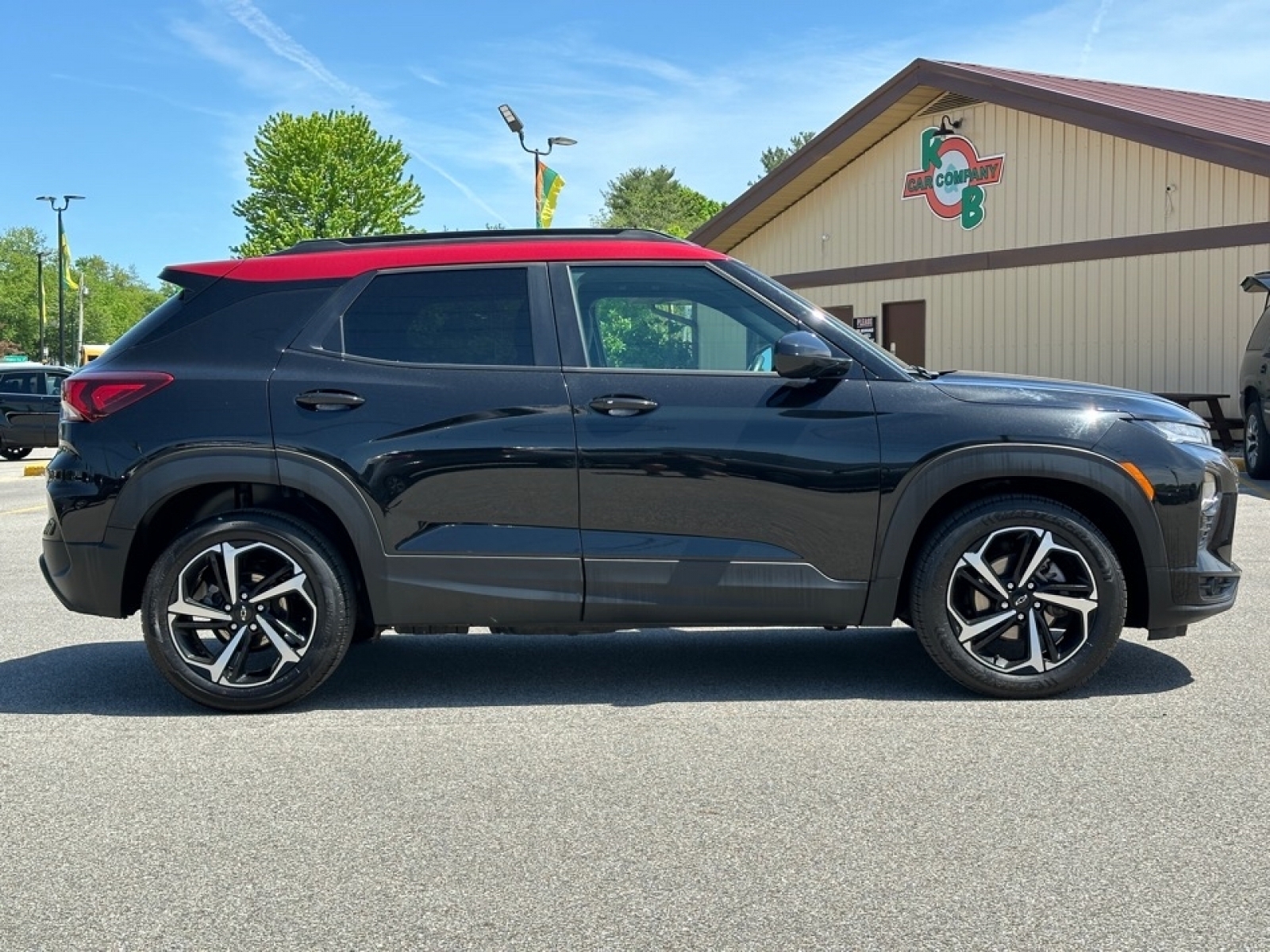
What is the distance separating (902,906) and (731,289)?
2643 millimetres

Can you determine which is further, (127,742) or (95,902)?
(127,742)

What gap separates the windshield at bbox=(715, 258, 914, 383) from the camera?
201 inches

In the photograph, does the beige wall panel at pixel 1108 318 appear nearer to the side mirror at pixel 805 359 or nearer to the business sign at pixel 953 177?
the business sign at pixel 953 177

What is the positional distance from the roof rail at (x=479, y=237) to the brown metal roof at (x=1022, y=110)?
15.3 meters

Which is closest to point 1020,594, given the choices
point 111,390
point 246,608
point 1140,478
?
point 1140,478

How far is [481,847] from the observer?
360 centimetres

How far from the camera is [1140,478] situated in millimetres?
4973

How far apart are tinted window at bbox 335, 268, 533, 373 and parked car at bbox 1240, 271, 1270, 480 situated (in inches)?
432

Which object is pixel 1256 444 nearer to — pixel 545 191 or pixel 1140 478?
pixel 1140 478

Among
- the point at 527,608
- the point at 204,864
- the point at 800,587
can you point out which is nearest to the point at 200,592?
the point at 527,608

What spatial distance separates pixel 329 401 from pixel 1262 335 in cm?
1191

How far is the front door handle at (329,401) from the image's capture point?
5.02m

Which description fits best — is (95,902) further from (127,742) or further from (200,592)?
(200,592)

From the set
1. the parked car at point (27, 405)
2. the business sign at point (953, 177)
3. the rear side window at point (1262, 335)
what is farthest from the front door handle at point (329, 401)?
the business sign at point (953, 177)
